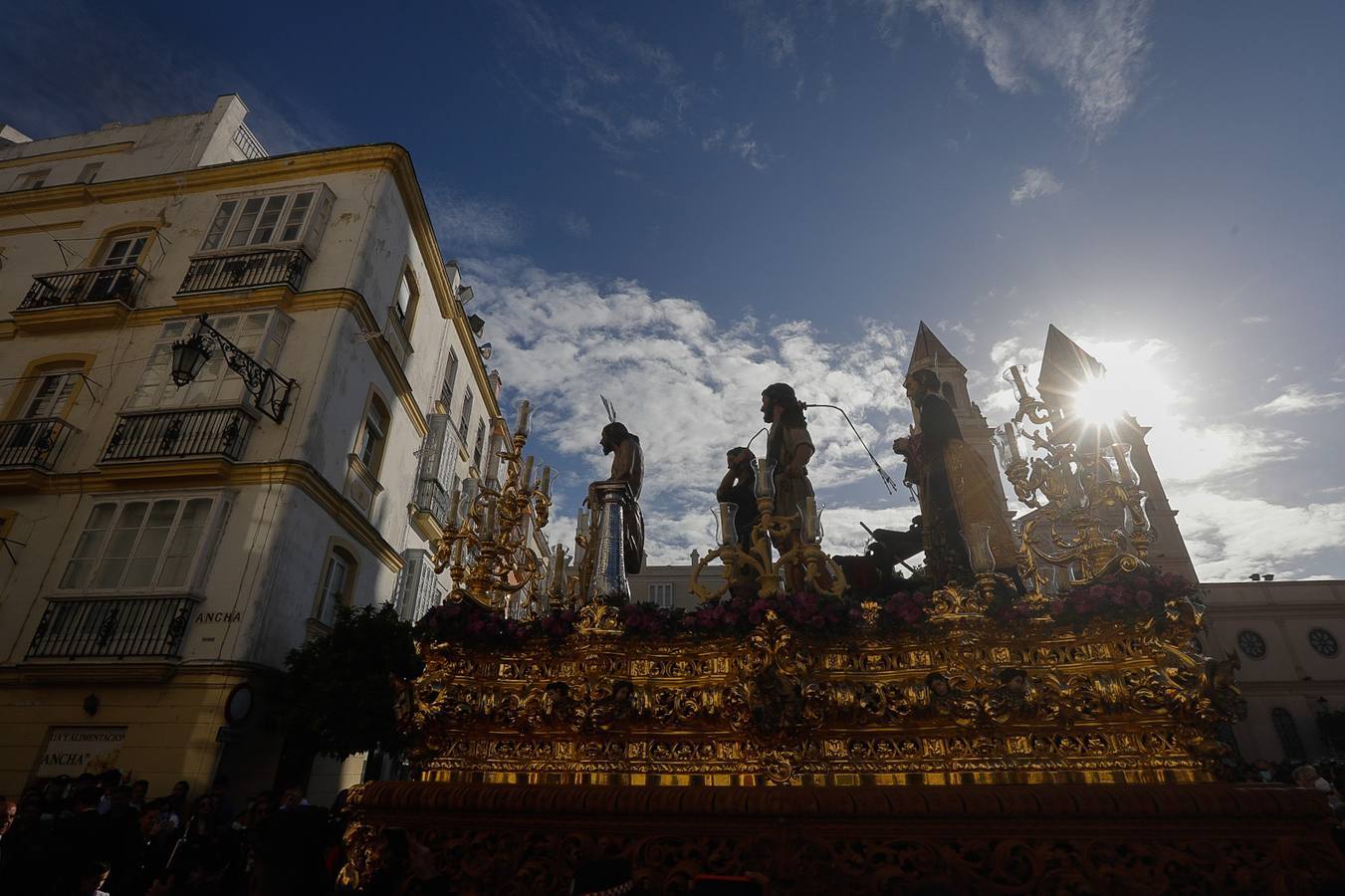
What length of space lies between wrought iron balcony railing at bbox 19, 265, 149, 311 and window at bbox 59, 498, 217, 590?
584cm

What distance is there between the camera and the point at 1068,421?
19.3 feet

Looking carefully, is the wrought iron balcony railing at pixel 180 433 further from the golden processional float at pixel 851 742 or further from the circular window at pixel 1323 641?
the circular window at pixel 1323 641

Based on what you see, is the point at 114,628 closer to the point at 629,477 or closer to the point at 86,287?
the point at 86,287

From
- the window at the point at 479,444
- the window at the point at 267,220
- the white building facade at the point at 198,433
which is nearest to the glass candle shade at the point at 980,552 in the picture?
the white building facade at the point at 198,433

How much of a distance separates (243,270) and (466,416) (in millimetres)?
9285

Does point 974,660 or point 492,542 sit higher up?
point 492,542

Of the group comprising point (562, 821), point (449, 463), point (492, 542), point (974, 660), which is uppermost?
point (449, 463)

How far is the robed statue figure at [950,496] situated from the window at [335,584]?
12.3 m

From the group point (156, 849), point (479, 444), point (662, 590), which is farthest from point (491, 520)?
point (662, 590)

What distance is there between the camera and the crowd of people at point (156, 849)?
449 centimetres

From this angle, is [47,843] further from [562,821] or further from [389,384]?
[389,384]

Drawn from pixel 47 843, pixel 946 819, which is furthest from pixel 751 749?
pixel 47 843

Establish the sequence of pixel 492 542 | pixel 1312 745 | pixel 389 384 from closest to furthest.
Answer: pixel 492 542 < pixel 389 384 < pixel 1312 745

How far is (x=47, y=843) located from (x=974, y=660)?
285 inches
